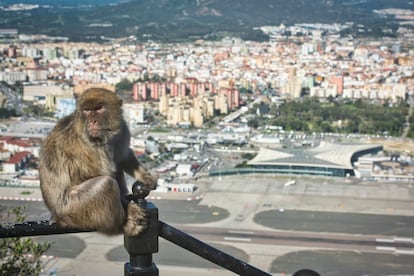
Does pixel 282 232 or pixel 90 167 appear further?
pixel 282 232

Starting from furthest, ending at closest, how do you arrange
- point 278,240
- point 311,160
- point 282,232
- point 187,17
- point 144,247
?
point 187,17 → point 311,160 → point 282,232 → point 278,240 → point 144,247

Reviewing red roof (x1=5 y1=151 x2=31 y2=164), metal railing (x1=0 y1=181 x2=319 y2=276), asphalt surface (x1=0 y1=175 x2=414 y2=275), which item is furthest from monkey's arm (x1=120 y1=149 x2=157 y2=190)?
red roof (x1=5 y1=151 x2=31 y2=164)

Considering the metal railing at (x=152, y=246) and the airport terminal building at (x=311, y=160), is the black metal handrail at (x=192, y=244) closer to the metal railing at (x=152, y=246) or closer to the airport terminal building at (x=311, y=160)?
the metal railing at (x=152, y=246)

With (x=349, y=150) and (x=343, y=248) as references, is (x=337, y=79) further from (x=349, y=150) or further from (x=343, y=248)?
(x=343, y=248)

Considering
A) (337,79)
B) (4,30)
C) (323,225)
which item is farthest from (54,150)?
(4,30)

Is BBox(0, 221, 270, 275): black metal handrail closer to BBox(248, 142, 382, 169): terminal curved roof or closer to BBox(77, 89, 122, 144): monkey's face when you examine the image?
BBox(77, 89, 122, 144): monkey's face

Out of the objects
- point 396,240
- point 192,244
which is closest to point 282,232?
point 396,240

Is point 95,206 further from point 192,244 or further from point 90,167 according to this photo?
point 192,244
